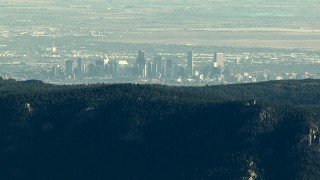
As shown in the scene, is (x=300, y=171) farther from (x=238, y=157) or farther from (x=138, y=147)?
(x=138, y=147)

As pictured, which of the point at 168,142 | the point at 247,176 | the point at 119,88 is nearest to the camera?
the point at 247,176

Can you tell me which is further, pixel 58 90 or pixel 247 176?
pixel 58 90

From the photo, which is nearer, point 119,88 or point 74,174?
point 74,174

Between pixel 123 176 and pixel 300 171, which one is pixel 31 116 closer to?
pixel 123 176

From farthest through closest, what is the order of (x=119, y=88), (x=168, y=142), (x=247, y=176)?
1. (x=119, y=88)
2. (x=168, y=142)
3. (x=247, y=176)

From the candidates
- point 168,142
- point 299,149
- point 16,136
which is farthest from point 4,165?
point 299,149
